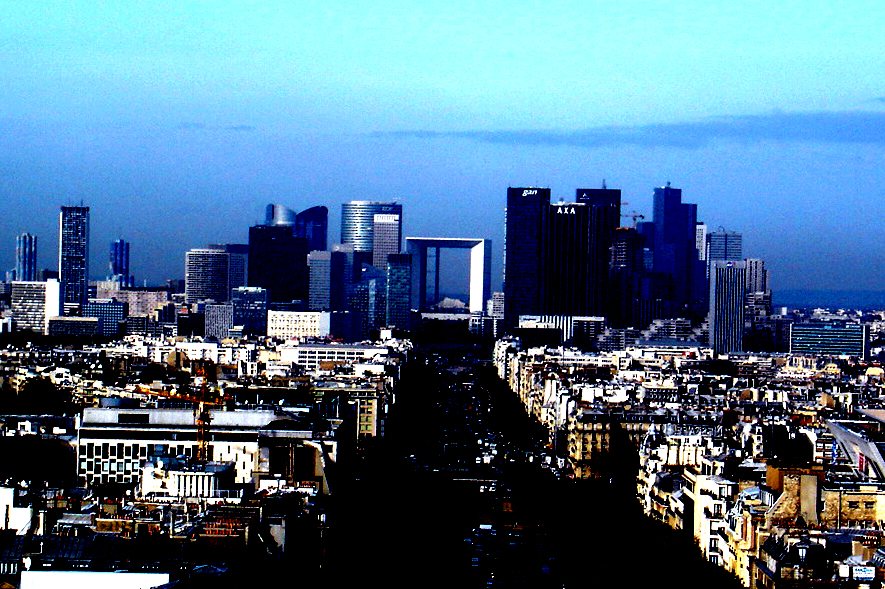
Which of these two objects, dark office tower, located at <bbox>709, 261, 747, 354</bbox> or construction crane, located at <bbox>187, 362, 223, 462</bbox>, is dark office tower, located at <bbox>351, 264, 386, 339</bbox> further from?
construction crane, located at <bbox>187, 362, 223, 462</bbox>

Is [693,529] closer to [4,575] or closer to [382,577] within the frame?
[382,577]

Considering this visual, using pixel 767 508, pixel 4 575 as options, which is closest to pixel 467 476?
pixel 767 508

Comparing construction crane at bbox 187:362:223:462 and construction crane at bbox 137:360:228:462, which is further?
construction crane at bbox 137:360:228:462

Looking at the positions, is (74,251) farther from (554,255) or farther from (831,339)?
(831,339)

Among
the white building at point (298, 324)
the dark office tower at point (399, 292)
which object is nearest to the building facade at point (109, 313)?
the white building at point (298, 324)

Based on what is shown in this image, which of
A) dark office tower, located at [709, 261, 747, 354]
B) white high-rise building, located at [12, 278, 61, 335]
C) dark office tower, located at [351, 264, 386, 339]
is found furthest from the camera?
dark office tower, located at [351, 264, 386, 339]

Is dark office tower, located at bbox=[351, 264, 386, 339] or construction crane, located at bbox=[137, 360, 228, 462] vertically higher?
dark office tower, located at bbox=[351, 264, 386, 339]

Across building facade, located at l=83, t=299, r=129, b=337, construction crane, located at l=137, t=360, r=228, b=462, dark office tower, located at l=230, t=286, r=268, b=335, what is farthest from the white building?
construction crane, located at l=137, t=360, r=228, b=462

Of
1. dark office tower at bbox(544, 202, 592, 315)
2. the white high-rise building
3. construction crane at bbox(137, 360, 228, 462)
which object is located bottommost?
construction crane at bbox(137, 360, 228, 462)
